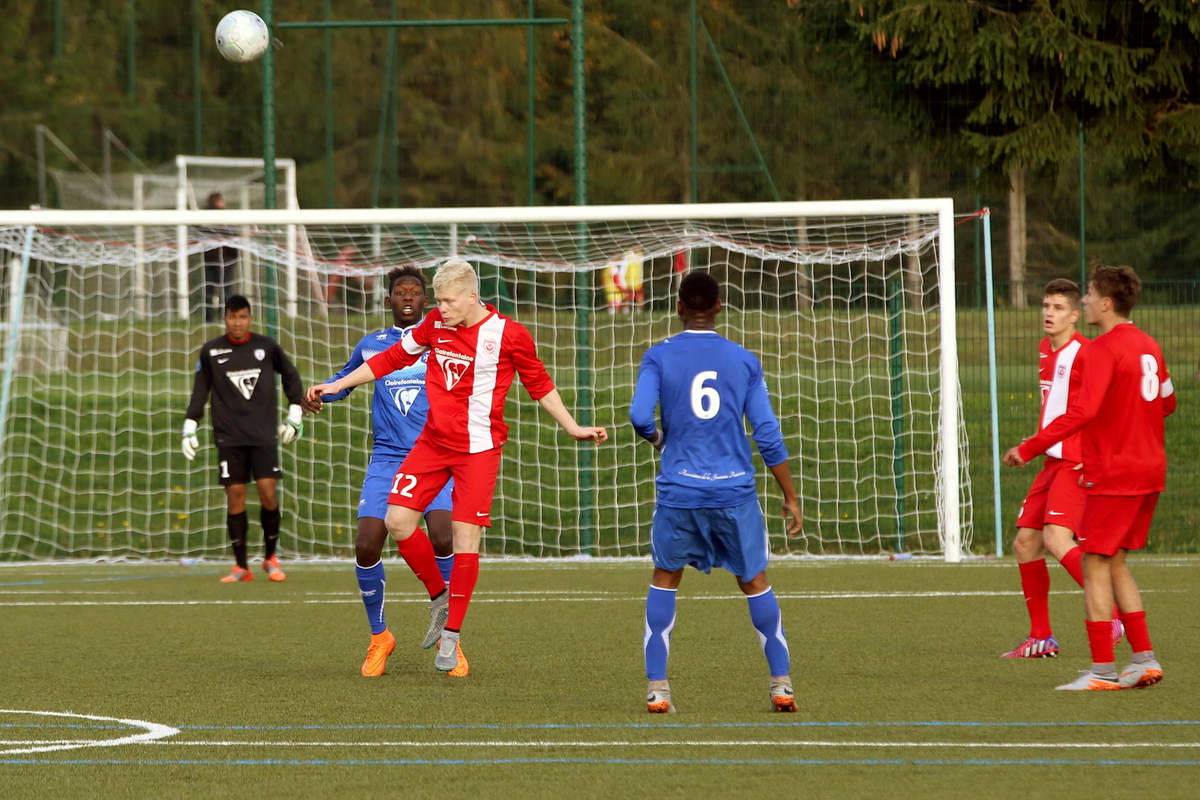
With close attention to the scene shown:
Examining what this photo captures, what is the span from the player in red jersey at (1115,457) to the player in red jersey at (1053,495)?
24.8 inches

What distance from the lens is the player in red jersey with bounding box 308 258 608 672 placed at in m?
→ 7.74

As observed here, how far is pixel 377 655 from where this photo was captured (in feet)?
26.0

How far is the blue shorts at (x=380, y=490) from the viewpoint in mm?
8344

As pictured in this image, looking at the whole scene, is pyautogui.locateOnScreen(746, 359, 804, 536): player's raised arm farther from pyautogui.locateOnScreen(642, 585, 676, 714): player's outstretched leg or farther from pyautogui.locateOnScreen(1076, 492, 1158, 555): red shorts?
pyautogui.locateOnScreen(1076, 492, 1158, 555): red shorts

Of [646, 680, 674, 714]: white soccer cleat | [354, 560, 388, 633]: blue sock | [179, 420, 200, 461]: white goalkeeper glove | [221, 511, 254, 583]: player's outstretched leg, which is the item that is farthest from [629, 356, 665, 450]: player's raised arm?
[221, 511, 254, 583]: player's outstretched leg

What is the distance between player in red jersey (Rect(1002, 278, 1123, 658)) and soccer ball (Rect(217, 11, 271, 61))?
7.26 meters

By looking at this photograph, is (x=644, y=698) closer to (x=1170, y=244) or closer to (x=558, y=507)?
(x=558, y=507)

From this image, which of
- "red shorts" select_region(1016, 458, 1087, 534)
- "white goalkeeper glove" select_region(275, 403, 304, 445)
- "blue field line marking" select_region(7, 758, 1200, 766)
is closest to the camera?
"blue field line marking" select_region(7, 758, 1200, 766)

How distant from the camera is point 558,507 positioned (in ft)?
47.6

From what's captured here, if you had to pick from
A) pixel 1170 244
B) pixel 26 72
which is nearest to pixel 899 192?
pixel 1170 244

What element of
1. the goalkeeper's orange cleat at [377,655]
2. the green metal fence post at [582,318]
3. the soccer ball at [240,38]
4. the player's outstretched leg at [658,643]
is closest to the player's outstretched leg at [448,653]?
the goalkeeper's orange cleat at [377,655]

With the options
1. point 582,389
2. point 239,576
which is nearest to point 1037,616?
point 239,576

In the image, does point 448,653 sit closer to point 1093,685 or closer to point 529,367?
point 529,367

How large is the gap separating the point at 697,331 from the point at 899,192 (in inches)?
632
